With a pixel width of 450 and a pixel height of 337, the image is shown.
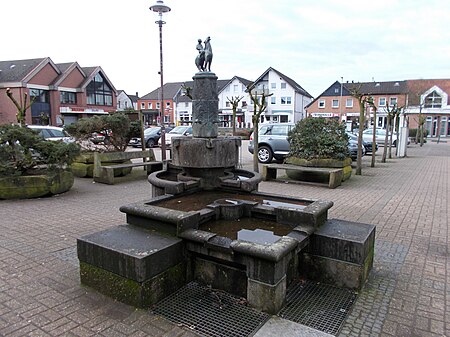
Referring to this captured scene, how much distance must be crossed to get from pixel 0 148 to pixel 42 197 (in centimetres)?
144

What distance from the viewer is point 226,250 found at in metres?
3.58

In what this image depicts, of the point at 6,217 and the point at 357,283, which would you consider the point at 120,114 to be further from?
the point at 357,283

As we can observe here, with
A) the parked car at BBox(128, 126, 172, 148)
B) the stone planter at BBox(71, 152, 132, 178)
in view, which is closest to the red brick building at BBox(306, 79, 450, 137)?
the parked car at BBox(128, 126, 172, 148)

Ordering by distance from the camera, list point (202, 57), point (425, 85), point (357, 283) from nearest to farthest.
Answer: point (357, 283)
point (202, 57)
point (425, 85)

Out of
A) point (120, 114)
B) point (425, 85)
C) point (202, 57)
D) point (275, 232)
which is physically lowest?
point (275, 232)

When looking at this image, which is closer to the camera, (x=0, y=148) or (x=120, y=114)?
(x=0, y=148)

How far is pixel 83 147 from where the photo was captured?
12375 millimetres

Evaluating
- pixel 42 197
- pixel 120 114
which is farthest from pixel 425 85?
pixel 42 197

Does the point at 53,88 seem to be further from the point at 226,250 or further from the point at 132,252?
the point at 226,250

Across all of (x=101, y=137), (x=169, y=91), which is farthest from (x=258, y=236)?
(x=169, y=91)

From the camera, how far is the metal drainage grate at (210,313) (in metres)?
3.12

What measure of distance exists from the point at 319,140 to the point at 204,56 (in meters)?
6.13

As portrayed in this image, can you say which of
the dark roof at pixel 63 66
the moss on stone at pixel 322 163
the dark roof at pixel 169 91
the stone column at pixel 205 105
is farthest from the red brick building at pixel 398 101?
the stone column at pixel 205 105

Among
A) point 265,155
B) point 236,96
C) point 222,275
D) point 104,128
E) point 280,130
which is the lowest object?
point 222,275
